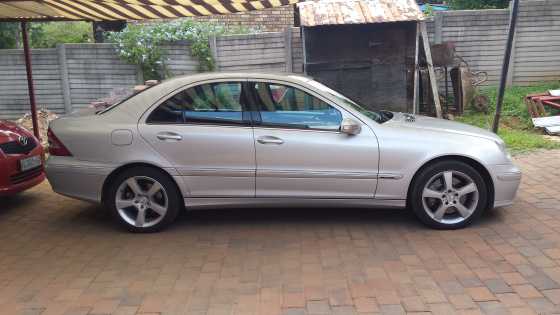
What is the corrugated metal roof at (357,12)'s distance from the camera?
30.4 feet

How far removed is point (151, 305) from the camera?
387 centimetres

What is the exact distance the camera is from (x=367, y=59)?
989 centimetres

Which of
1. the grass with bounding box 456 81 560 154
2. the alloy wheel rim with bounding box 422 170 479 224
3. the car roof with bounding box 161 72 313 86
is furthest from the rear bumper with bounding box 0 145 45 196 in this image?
the grass with bounding box 456 81 560 154

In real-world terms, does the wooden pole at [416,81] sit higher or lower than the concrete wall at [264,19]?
lower

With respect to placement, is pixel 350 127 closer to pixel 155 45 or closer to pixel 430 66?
pixel 430 66

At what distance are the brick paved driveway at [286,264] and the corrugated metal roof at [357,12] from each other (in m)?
4.36

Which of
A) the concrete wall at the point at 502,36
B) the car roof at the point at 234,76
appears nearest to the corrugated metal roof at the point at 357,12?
the concrete wall at the point at 502,36

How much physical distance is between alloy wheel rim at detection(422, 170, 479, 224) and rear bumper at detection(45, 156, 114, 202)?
2962mm

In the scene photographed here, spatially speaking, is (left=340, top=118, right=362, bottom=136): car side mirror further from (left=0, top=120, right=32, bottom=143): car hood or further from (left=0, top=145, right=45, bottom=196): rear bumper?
(left=0, top=120, right=32, bottom=143): car hood

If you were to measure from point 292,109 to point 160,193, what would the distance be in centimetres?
148

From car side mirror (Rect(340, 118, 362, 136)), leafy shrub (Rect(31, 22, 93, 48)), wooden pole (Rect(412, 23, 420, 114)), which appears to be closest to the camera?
car side mirror (Rect(340, 118, 362, 136))

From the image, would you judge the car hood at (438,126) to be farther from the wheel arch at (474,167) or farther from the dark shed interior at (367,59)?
the dark shed interior at (367,59)

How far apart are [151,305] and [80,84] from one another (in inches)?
348

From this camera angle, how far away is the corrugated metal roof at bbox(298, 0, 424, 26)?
9.27 meters
